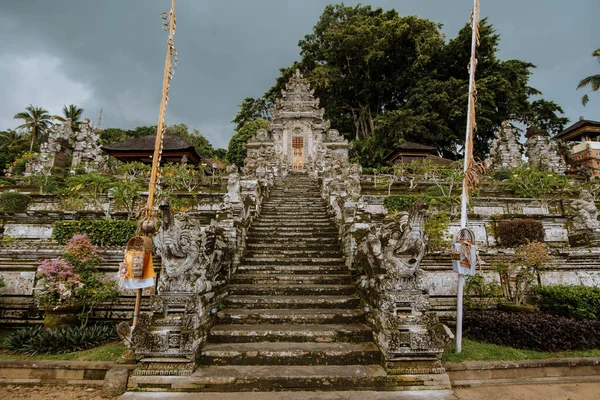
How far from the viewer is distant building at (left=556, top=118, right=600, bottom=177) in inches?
1356

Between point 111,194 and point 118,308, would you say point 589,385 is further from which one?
point 111,194

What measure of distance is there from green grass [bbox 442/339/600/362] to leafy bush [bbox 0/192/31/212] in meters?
13.8

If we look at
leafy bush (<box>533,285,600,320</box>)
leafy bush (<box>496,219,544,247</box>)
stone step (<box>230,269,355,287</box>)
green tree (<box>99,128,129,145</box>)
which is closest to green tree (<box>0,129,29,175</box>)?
green tree (<box>99,128,129,145</box>)

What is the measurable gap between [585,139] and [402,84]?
71.9 ft

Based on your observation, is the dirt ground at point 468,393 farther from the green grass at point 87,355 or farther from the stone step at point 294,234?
the stone step at point 294,234

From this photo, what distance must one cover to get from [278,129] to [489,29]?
72.1 feet

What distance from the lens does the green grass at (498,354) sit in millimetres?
4863

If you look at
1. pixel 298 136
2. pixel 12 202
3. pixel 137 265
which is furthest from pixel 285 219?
pixel 298 136

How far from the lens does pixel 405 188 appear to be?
15602mm

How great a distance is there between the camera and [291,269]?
6840 mm

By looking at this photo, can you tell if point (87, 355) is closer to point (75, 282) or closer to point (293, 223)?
point (75, 282)

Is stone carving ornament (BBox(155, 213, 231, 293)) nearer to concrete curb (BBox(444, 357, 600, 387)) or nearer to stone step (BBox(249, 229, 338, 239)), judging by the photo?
stone step (BBox(249, 229, 338, 239))

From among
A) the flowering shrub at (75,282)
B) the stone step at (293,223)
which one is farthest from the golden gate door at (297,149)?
the flowering shrub at (75,282)

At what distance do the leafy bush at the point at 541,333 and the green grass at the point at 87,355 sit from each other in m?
6.04
